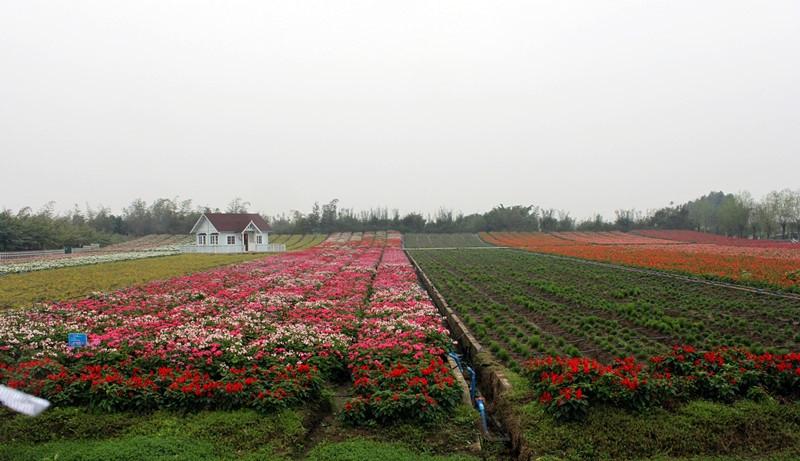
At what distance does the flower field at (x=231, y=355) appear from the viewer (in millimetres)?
7043

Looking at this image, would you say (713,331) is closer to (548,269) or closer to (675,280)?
(675,280)

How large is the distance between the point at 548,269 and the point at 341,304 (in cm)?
1611

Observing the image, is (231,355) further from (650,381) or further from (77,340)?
(650,381)

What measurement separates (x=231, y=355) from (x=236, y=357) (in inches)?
9.4

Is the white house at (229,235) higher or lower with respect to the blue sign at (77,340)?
higher

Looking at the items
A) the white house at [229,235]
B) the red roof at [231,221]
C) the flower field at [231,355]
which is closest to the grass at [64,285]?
the flower field at [231,355]

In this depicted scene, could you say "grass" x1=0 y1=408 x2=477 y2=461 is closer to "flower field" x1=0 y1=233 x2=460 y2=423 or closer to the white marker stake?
"flower field" x1=0 y1=233 x2=460 y2=423

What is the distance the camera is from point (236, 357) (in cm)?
821

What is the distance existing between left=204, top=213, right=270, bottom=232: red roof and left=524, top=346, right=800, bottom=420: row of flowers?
50.4 metres

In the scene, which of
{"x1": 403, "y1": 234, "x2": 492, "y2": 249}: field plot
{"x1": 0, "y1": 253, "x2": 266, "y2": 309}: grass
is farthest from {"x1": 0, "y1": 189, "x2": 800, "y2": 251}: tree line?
{"x1": 0, "y1": 253, "x2": 266, "y2": 309}: grass

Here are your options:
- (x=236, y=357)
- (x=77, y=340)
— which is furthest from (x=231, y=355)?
(x=77, y=340)

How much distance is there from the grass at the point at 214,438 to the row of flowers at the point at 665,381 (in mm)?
1442

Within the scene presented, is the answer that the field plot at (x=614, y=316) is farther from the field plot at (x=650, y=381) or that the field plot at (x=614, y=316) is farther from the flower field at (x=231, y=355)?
the flower field at (x=231, y=355)

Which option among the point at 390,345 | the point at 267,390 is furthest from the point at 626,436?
the point at 267,390
